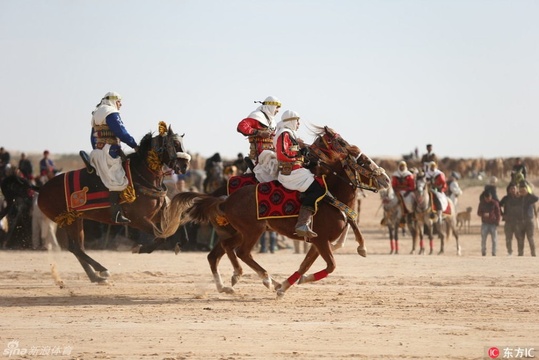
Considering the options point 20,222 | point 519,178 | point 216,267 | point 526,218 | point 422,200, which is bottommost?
point 216,267

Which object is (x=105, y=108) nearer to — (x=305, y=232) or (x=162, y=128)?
(x=162, y=128)

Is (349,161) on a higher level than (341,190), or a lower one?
higher

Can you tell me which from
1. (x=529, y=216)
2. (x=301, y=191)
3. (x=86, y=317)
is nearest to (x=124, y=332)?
(x=86, y=317)

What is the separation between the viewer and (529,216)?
84.1 ft

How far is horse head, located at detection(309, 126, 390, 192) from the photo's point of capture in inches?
567

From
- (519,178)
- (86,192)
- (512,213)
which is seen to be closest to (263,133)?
(86,192)

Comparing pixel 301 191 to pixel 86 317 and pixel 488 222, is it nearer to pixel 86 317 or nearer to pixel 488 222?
pixel 86 317

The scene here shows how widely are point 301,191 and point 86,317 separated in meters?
3.42

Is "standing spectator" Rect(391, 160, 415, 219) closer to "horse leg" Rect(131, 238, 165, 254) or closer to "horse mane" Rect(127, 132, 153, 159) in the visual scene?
"horse mane" Rect(127, 132, 153, 159)

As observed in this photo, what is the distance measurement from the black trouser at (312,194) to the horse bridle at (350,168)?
443 millimetres

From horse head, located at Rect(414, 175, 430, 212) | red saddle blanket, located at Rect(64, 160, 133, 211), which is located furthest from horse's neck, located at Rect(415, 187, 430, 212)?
red saddle blanket, located at Rect(64, 160, 133, 211)

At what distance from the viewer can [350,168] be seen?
47.5ft

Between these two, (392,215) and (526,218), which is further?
(392,215)

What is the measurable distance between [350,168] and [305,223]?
1081 millimetres
